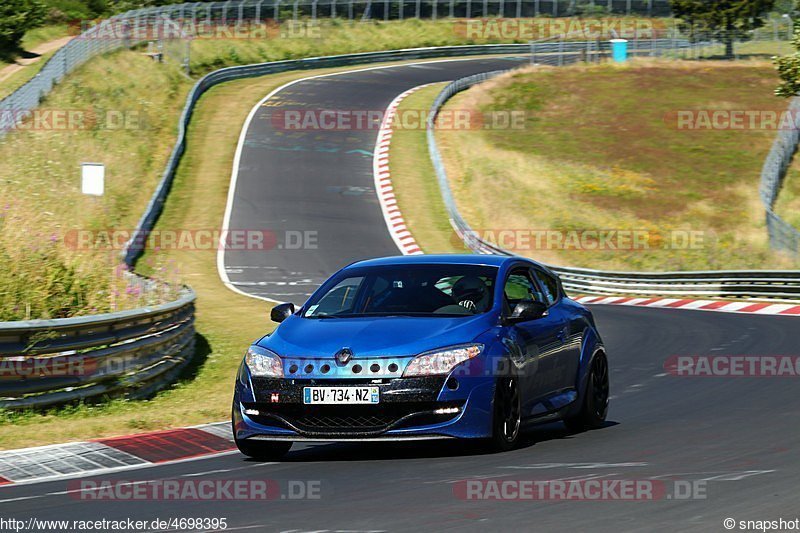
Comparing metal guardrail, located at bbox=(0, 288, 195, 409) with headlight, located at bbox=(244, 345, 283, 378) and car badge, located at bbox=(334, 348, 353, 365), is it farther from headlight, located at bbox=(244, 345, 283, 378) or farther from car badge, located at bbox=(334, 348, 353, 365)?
car badge, located at bbox=(334, 348, 353, 365)

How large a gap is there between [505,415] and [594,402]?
198cm

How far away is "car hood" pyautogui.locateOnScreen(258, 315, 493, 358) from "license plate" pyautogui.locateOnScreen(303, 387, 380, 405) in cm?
24

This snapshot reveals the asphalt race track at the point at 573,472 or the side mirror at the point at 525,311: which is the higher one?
the side mirror at the point at 525,311

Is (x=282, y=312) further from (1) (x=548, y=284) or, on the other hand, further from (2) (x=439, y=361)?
(1) (x=548, y=284)

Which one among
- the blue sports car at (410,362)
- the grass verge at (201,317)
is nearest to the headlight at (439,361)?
the blue sports car at (410,362)

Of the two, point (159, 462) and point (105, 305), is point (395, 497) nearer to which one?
point (159, 462)

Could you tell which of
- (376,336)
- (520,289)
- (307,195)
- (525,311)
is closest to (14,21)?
(307,195)

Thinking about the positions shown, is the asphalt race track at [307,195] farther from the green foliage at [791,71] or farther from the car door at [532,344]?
the car door at [532,344]

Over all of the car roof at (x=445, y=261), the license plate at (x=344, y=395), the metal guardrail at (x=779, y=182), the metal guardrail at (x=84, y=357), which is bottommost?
the metal guardrail at (x=779, y=182)

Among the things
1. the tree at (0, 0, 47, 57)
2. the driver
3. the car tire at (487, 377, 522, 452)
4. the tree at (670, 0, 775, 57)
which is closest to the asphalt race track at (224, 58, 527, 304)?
the tree at (0, 0, 47, 57)

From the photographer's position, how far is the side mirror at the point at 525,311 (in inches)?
378

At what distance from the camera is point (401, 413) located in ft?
29.1

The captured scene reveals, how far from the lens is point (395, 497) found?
7578 mm

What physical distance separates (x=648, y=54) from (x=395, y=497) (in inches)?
2730
